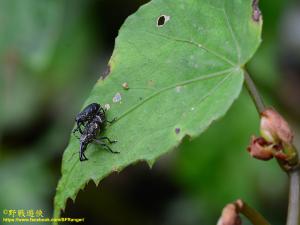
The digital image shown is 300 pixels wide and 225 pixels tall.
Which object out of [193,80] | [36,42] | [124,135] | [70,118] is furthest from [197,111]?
[70,118]

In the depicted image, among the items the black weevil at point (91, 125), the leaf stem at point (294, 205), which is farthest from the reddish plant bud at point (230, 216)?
the black weevil at point (91, 125)

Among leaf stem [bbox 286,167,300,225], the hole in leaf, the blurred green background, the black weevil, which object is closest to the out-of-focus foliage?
the blurred green background

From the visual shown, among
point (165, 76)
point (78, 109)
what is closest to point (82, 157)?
point (165, 76)

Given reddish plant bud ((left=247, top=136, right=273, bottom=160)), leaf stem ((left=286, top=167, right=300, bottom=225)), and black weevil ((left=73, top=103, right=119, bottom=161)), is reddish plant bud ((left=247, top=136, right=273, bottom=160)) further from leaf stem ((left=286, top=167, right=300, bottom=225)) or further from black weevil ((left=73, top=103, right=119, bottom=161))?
black weevil ((left=73, top=103, right=119, bottom=161))

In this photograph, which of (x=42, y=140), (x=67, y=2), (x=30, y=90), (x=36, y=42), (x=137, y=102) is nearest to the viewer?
(x=137, y=102)

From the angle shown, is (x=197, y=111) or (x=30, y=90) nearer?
(x=197, y=111)

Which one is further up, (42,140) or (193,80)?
(193,80)

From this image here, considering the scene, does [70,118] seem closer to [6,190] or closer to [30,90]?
[30,90]

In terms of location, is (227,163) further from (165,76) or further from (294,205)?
(294,205)
